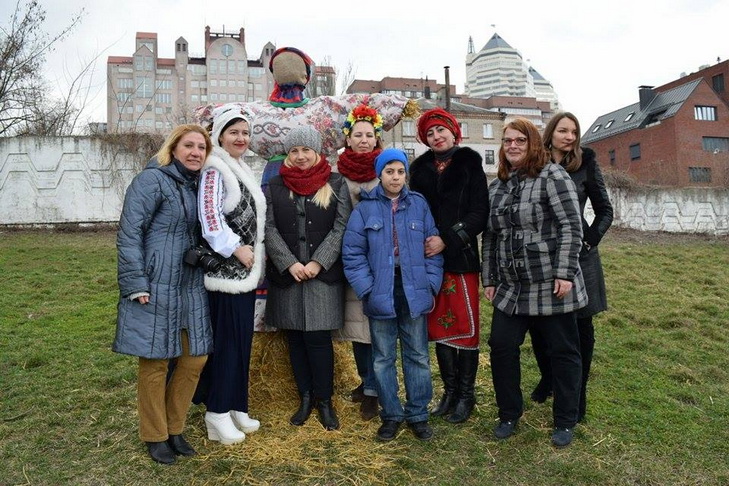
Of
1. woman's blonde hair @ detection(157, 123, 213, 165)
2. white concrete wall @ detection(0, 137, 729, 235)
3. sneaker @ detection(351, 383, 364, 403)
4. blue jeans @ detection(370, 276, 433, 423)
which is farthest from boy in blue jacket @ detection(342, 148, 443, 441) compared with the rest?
white concrete wall @ detection(0, 137, 729, 235)

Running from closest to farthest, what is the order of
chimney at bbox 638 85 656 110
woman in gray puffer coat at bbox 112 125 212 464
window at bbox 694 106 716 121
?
1. woman in gray puffer coat at bbox 112 125 212 464
2. window at bbox 694 106 716 121
3. chimney at bbox 638 85 656 110

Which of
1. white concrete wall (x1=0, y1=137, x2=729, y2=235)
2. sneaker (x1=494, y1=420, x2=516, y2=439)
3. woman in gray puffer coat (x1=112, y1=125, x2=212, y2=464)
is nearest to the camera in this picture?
woman in gray puffer coat (x1=112, y1=125, x2=212, y2=464)

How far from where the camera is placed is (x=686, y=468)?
10.0 feet

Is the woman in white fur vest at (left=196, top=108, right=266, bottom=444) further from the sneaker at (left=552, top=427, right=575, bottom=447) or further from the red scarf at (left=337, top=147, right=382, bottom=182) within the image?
the sneaker at (left=552, top=427, right=575, bottom=447)

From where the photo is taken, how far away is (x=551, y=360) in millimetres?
3373

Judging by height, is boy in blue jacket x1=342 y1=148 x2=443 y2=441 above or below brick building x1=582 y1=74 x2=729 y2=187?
below

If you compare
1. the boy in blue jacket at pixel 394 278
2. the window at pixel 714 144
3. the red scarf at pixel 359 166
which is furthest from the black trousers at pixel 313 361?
the window at pixel 714 144

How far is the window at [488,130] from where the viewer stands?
4106cm

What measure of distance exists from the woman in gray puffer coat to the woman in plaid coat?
1.83m

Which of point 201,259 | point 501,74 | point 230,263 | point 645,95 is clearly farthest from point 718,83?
point 501,74

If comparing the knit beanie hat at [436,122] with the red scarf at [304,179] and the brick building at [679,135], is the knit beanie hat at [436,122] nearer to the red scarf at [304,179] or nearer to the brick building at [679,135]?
the red scarf at [304,179]

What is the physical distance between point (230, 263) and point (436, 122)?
163 cm

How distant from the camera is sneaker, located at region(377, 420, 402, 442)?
3379 millimetres

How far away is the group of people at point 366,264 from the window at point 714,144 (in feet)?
128
